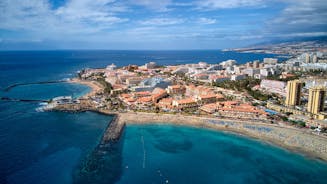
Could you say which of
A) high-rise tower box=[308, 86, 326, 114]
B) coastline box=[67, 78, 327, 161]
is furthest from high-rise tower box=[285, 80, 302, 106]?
coastline box=[67, 78, 327, 161]

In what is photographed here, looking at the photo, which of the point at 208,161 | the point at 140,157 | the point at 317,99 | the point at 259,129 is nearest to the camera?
the point at 208,161

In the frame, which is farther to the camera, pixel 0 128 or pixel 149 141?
pixel 0 128

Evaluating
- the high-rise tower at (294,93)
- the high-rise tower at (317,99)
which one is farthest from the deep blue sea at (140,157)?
the high-rise tower at (294,93)

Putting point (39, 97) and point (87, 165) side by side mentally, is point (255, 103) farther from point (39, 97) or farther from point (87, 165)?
point (39, 97)

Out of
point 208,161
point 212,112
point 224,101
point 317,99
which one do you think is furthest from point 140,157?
point 317,99

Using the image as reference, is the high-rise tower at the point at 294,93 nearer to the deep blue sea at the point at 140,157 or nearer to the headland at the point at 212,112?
the headland at the point at 212,112

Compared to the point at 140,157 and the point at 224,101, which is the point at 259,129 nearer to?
the point at 224,101

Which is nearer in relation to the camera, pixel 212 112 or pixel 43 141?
pixel 43 141

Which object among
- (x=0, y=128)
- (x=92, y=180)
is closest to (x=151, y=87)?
(x=0, y=128)
